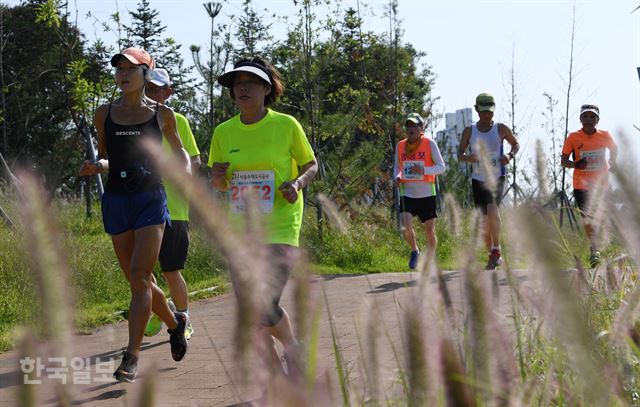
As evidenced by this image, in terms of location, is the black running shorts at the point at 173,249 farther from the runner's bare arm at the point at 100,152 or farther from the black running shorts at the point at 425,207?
the black running shorts at the point at 425,207

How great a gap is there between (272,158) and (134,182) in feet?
2.98

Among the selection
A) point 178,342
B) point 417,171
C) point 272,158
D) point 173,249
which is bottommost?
Result: point 178,342

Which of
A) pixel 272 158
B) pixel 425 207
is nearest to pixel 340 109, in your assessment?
pixel 425 207

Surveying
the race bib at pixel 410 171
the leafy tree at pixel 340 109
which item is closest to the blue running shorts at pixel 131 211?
the race bib at pixel 410 171

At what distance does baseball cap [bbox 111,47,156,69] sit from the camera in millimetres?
5239

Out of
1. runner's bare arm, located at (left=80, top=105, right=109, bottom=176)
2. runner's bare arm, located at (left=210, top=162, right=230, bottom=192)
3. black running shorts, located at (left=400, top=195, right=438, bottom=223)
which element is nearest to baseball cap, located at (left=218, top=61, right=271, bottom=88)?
runner's bare arm, located at (left=210, top=162, right=230, bottom=192)

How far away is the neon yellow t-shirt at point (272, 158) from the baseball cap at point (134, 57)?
0.60 m

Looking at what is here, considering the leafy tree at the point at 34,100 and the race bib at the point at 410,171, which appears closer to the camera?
the race bib at the point at 410,171

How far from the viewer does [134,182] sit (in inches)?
213

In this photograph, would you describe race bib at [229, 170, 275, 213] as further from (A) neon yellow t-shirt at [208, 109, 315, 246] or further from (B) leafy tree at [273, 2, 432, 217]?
(B) leafy tree at [273, 2, 432, 217]

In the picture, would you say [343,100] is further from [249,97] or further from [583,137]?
[249,97]

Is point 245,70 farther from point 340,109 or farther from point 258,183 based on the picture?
point 340,109

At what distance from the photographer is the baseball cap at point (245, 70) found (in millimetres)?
4922

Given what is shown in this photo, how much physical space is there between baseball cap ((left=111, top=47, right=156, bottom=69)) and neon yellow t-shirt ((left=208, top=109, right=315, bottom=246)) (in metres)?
0.60
